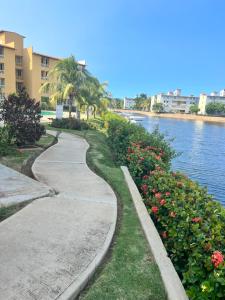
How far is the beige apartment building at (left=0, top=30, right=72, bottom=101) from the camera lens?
45.5 meters

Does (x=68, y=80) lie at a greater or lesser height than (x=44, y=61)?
lesser

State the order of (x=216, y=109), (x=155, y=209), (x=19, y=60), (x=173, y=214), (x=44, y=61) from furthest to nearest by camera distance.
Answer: (x=216, y=109) → (x=44, y=61) → (x=19, y=60) → (x=155, y=209) → (x=173, y=214)

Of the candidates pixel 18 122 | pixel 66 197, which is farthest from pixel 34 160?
pixel 66 197

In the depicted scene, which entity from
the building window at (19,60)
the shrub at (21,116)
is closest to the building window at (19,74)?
the building window at (19,60)

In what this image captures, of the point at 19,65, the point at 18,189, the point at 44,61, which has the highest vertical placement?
the point at 44,61

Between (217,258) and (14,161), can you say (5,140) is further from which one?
(217,258)

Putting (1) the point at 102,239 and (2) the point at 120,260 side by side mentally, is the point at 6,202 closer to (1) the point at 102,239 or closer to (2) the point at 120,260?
(1) the point at 102,239

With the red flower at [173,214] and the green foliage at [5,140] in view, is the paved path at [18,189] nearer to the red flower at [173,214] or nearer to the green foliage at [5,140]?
the green foliage at [5,140]

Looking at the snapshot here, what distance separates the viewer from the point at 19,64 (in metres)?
49.4

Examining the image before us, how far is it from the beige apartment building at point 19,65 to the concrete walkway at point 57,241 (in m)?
44.9

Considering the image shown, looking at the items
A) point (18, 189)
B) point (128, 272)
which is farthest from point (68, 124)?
point (128, 272)

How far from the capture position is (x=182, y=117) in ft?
370

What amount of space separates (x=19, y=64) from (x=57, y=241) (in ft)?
171

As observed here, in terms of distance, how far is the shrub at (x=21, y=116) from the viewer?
10289 millimetres
